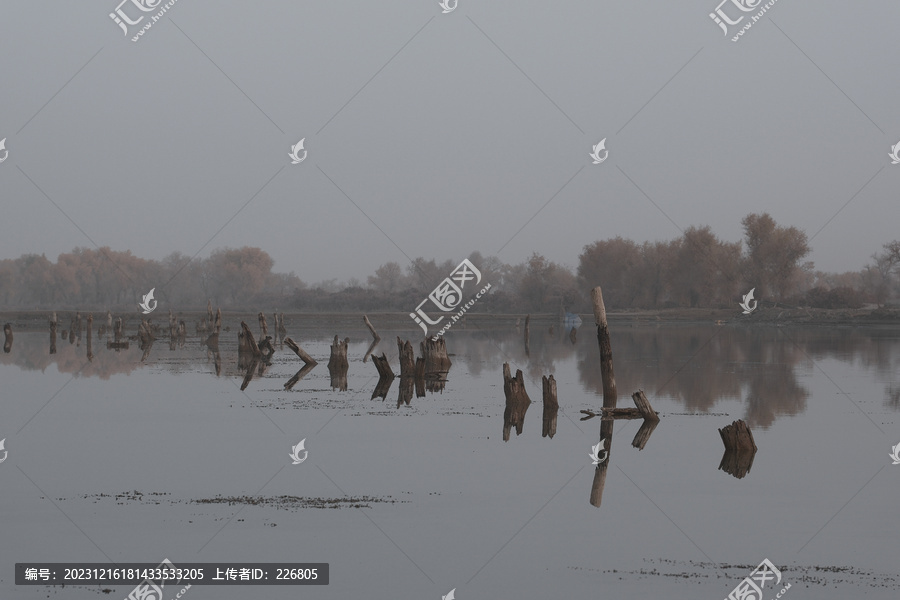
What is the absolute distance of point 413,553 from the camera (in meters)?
10.1

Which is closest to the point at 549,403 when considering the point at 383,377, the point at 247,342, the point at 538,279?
the point at 383,377

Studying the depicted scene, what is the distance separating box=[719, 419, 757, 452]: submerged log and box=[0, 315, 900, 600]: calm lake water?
32 centimetres

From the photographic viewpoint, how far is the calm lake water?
31.4ft

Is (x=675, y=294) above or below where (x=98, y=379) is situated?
above

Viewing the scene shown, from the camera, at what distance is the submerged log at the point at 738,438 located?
1582cm

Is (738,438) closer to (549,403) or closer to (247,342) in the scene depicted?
(549,403)

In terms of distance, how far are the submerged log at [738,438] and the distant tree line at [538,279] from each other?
258 ft

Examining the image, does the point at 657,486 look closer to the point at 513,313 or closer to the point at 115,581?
the point at 115,581

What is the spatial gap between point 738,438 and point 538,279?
98682 mm

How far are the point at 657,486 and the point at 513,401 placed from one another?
27.1ft

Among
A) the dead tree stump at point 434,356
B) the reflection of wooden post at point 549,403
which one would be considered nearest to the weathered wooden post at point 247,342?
the dead tree stump at point 434,356

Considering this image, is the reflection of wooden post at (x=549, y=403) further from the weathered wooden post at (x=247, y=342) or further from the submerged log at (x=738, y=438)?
the weathered wooden post at (x=247, y=342)

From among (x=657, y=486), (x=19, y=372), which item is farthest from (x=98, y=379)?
(x=657, y=486)

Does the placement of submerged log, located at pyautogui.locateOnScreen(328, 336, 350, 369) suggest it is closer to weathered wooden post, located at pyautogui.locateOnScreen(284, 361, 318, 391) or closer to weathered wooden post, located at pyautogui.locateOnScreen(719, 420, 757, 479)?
weathered wooden post, located at pyautogui.locateOnScreen(284, 361, 318, 391)
